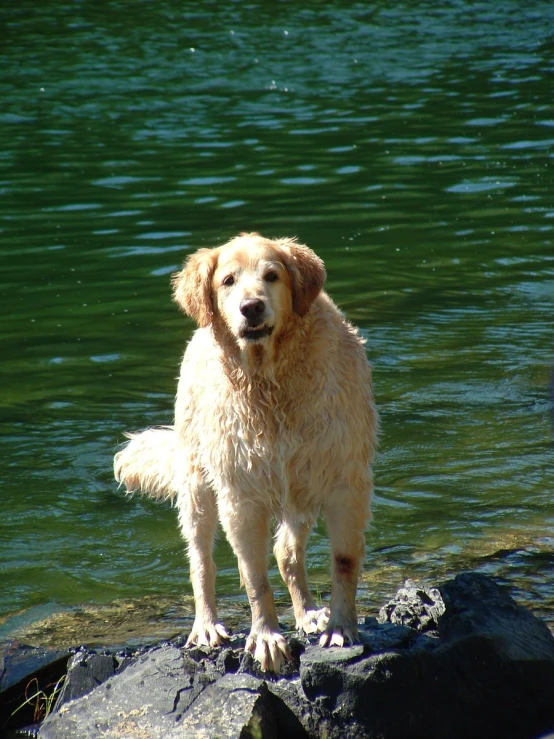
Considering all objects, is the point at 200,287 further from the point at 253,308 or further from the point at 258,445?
the point at 258,445

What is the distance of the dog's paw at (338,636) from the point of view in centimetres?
512

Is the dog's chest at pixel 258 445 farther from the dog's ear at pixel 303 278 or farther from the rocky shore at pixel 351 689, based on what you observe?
the rocky shore at pixel 351 689

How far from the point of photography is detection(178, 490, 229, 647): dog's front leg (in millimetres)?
5739

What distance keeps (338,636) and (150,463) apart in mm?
1711

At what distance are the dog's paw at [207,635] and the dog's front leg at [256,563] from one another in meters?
0.30

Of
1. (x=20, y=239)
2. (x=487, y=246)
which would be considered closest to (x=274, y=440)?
(x=487, y=246)

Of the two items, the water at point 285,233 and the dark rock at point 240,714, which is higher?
the dark rock at point 240,714

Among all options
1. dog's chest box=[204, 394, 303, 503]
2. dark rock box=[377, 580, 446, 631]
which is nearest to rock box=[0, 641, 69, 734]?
dog's chest box=[204, 394, 303, 503]

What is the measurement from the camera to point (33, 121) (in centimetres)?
2195

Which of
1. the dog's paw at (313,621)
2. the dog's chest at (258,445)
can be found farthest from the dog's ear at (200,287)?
the dog's paw at (313,621)

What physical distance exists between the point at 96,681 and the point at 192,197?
488 inches

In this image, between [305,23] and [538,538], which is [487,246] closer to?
[538,538]

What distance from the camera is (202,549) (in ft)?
19.2

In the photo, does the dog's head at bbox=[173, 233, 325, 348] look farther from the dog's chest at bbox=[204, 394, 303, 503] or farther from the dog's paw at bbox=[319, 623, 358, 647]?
the dog's paw at bbox=[319, 623, 358, 647]
